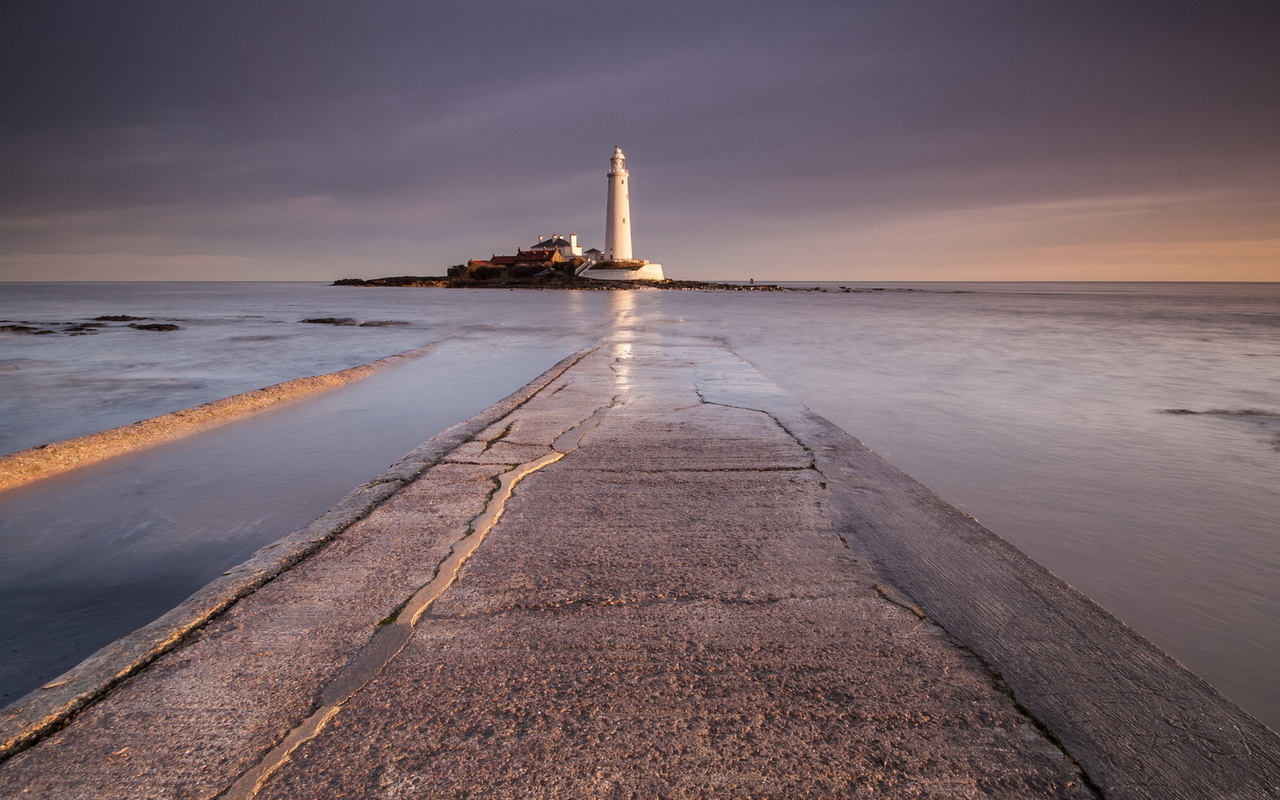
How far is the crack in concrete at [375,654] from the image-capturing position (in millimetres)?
1229

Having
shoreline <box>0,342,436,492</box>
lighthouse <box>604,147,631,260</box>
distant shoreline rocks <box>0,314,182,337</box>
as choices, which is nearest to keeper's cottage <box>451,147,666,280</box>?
lighthouse <box>604,147,631,260</box>

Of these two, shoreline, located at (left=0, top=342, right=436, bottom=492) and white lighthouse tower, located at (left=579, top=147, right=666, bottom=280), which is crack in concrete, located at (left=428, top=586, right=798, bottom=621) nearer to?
shoreline, located at (left=0, top=342, right=436, bottom=492)

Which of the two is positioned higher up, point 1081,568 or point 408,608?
point 408,608

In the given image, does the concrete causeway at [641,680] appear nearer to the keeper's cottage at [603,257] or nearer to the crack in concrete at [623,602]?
the crack in concrete at [623,602]

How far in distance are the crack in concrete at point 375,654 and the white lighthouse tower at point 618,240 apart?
56995mm

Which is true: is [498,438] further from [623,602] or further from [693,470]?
[623,602]

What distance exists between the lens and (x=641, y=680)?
1.51 metres

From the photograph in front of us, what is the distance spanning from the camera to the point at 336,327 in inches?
766

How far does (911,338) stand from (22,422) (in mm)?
17519

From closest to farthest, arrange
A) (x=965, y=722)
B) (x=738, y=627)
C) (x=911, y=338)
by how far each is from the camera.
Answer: (x=965, y=722) < (x=738, y=627) < (x=911, y=338)

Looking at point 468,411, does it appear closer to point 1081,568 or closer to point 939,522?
point 939,522

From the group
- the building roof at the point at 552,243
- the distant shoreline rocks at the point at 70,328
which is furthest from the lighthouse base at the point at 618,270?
the distant shoreline rocks at the point at 70,328

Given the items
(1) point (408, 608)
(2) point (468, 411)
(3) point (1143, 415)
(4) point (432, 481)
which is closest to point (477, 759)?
(1) point (408, 608)

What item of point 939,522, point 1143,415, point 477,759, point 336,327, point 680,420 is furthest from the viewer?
point 336,327
